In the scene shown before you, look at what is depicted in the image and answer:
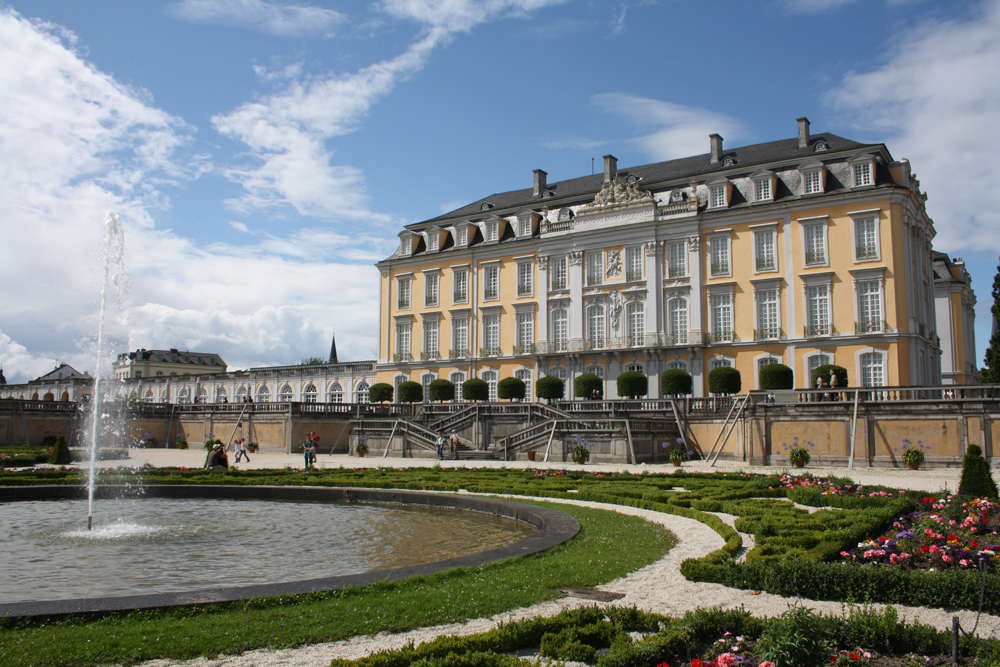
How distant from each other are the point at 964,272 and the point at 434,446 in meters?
46.2

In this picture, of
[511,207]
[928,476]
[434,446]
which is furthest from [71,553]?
[511,207]

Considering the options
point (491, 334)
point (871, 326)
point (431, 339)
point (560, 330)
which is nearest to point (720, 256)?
point (871, 326)

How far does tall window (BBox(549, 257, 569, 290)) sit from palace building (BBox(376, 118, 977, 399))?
0.24ft

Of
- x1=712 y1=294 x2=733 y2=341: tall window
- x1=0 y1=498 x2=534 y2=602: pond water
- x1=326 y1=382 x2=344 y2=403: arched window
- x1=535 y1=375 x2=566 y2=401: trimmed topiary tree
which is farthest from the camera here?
x1=326 y1=382 x2=344 y2=403: arched window

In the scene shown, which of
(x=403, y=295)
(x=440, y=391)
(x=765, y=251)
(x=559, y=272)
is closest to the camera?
(x=765, y=251)

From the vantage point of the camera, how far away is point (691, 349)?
4138cm

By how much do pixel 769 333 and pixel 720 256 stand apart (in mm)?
5174

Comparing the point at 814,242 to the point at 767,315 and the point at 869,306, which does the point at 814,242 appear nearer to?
the point at 869,306

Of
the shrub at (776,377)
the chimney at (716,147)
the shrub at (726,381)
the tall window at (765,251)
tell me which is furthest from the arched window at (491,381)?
the chimney at (716,147)

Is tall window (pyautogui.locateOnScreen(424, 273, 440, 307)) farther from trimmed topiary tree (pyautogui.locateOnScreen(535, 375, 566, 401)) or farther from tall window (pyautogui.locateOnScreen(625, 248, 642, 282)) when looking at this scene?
tall window (pyautogui.locateOnScreen(625, 248, 642, 282))

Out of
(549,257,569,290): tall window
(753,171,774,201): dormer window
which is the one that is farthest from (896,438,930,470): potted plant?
(549,257,569,290): tall window

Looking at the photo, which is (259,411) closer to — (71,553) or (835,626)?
(71,553)

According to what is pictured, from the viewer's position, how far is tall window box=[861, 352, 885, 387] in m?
36.5

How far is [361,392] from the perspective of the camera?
63438mm
